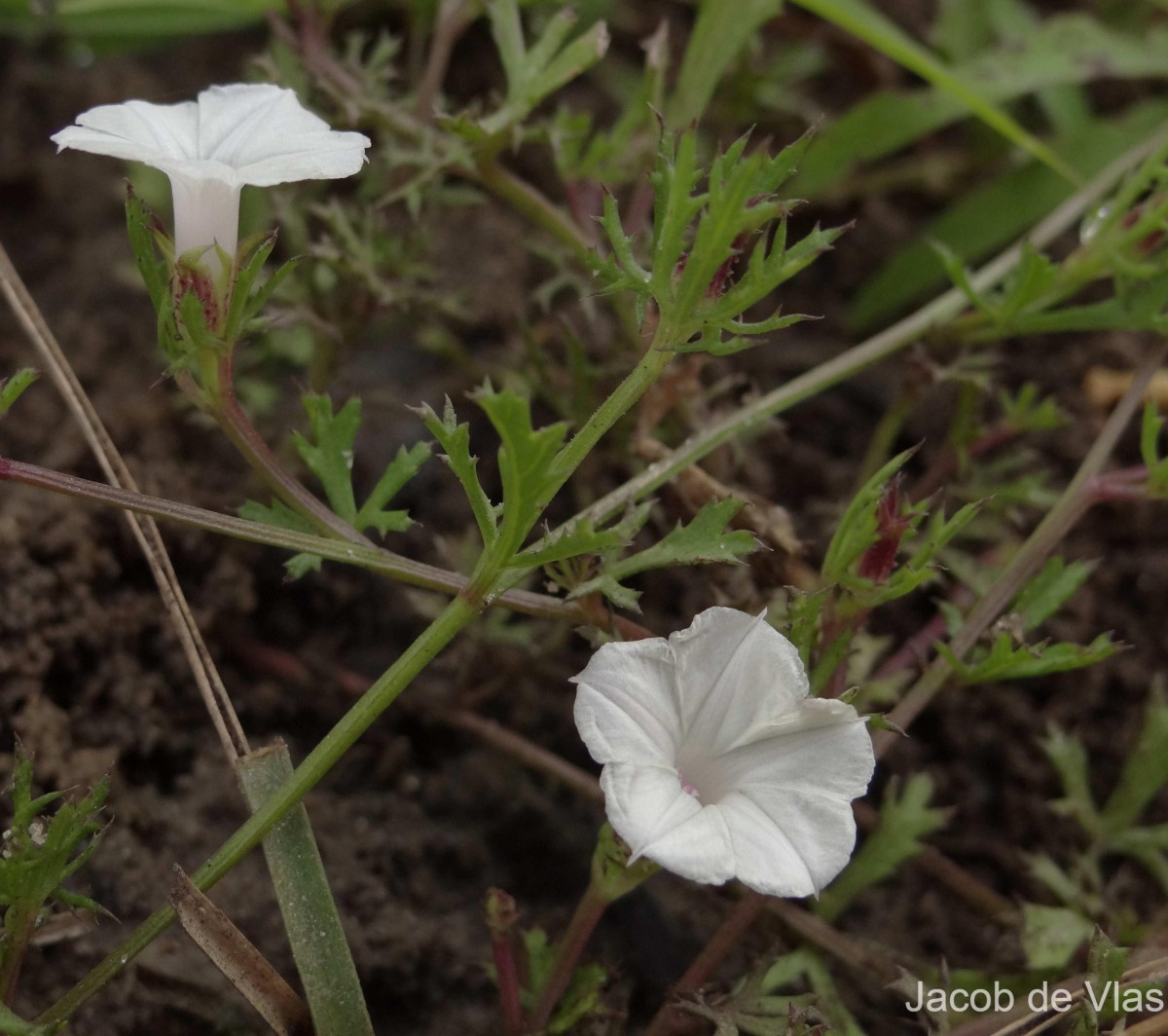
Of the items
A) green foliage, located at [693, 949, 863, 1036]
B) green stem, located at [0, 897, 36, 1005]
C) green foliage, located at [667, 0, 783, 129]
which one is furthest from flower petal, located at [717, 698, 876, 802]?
green foliage, located at [667, 0, 783, 129]

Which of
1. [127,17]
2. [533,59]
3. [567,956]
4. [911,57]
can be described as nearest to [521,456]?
[567,956]

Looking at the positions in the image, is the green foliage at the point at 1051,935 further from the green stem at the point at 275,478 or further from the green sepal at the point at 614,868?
the green stem at the point at 275,478

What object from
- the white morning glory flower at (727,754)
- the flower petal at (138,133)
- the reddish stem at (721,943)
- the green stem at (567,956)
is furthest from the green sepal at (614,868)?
the flower petal at (138,133)

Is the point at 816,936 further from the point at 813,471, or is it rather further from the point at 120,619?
the point at 120,619

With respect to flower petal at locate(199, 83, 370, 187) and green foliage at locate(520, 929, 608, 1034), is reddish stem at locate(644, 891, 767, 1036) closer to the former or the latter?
green foliage at locate(520, 929, 608, 1034)

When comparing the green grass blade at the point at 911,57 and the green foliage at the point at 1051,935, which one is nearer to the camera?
the green foliage at the point at 1051,935
